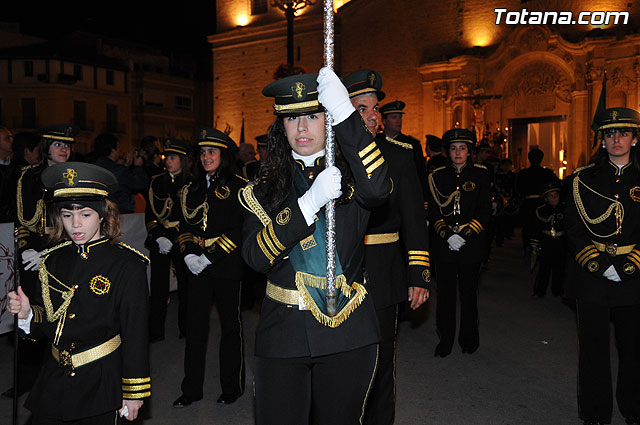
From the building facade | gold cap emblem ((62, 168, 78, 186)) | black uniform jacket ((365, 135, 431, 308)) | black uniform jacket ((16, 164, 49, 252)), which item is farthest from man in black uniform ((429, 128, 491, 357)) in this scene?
the building facade

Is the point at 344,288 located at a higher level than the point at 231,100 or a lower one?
lower

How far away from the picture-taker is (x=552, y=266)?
1067 cm

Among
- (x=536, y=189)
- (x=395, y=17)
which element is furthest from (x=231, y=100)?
(x=536, y=189)

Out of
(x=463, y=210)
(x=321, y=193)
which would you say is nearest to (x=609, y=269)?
(x=463, y=210)

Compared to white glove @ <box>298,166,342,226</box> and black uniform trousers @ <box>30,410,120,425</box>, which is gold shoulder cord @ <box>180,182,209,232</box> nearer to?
black uniform trousers @ <box>30,410,120,425</box>

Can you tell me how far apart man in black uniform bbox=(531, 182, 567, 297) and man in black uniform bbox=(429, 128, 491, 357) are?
12.2ft

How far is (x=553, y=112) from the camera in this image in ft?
74.5

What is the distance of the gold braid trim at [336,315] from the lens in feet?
9.48

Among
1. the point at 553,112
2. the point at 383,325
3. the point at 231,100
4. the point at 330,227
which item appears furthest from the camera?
the point at 231,100

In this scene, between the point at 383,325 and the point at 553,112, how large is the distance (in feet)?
67.1

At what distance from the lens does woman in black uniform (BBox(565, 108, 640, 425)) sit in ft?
16.2

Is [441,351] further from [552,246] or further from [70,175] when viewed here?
[70,175]

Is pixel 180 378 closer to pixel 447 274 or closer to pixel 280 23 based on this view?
pixel 447 274

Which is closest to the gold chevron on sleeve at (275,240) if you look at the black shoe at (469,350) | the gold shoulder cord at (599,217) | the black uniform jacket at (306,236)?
the black uniform jacket at (306,236)
